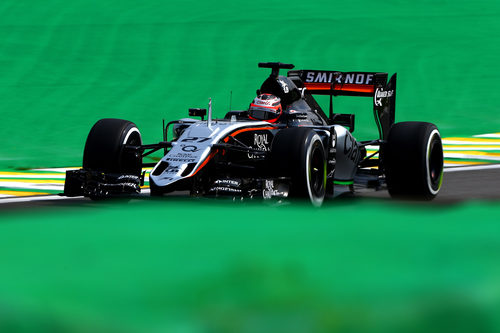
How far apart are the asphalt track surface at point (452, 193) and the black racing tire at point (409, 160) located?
270mm

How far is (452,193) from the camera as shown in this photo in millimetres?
12492

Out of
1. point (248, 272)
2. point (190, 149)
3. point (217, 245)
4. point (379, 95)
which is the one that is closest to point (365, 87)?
point (379, 95)

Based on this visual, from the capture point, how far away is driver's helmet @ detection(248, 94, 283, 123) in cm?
1162

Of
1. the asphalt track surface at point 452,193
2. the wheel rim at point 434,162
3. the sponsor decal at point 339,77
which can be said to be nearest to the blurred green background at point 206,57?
the asphalt track surface at point 452,193

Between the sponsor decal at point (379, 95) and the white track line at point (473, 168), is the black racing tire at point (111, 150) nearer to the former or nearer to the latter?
the sponsor decal at point (379, 95)

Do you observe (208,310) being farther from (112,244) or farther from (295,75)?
(295,75)

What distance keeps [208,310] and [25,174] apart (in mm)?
9124

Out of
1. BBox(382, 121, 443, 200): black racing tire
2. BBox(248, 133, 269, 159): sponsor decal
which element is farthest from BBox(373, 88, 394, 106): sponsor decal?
BBox(248, 133, 269, 159): sponsor decal

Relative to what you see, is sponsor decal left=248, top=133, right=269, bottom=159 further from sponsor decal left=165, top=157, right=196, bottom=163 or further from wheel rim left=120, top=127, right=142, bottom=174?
wheel rim left=120, top=127, right=142, bottom=174

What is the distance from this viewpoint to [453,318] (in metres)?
5.57

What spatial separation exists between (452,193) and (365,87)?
175cm

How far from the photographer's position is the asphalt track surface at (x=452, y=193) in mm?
11367

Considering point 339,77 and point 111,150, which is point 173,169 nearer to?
point 111,150

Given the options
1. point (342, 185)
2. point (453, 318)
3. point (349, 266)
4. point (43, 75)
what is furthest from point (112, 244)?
point (43, 75)
